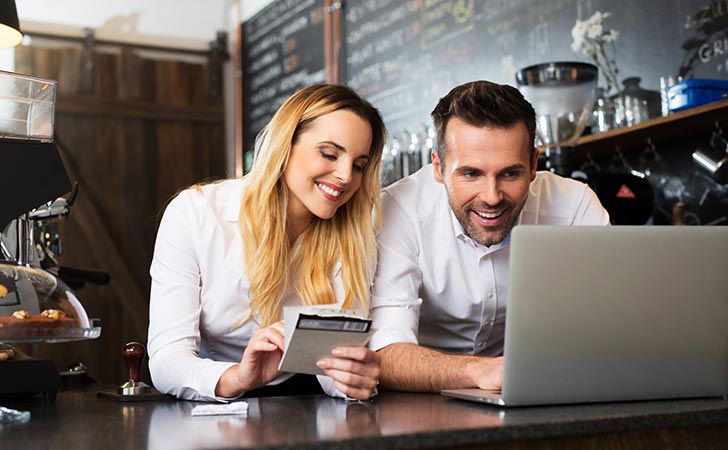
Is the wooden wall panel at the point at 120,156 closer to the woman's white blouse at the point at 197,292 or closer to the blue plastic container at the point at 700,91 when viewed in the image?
the woman's white blouse at the point at 197,292

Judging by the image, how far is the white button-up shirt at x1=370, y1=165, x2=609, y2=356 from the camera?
205 cm

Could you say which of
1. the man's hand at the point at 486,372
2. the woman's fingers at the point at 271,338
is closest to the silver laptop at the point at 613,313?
the man's hand at the point at 486,372

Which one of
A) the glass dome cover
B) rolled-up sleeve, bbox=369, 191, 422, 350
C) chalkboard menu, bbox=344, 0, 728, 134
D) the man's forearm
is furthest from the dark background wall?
the glass dome cover

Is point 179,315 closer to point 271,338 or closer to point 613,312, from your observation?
point 271,338

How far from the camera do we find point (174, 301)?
180 centimetres

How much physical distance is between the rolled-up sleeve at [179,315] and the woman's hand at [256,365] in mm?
25

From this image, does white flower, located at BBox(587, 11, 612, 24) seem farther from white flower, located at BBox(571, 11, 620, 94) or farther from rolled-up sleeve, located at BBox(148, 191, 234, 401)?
rolled-up sleeve, located at BBox(148, 191, 234, 401)

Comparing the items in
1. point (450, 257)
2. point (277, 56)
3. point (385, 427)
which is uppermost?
point (277, 56)

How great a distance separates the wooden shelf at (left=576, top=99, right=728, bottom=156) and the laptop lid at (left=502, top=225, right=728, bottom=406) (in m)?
1.12

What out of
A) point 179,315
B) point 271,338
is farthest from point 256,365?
point 179,315

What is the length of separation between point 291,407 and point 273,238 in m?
0.62

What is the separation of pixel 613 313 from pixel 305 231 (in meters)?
0.91

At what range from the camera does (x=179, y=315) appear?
5.88ft

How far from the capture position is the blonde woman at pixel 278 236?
1.86m
